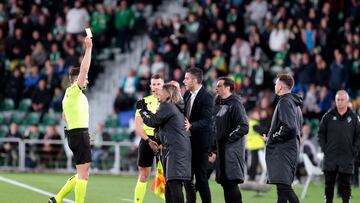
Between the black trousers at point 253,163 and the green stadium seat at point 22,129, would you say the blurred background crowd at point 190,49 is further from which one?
the black trousers at point 253,163

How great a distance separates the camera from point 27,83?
100 ft

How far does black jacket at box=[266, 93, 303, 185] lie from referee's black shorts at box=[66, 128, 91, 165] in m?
2.78

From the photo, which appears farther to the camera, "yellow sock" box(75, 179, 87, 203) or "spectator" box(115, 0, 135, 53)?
"spectator" box(115, 0, 135, 53)

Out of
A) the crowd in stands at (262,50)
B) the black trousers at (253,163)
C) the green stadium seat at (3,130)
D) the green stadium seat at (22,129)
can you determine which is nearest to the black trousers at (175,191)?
the black trousers at (253,163)

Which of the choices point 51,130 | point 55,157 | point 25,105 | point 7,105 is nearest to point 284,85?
point 55,157

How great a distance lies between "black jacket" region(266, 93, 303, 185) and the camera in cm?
1408

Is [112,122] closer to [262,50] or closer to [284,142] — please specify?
[262,50]

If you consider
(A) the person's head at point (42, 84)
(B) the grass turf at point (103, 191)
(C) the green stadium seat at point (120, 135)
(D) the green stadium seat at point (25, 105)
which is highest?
(A) the person's head at point (42, 84)

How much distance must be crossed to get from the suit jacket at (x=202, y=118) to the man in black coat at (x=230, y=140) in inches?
10.5

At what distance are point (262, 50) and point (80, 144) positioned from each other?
13498 mm

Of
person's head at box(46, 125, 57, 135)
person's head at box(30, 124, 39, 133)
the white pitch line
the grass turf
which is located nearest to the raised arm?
the white pitch line

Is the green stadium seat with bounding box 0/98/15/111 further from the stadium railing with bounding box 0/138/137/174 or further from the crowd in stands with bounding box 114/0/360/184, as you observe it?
the crowd in stands with bounding box 114/0/360/184

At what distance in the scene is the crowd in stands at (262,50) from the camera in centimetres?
2597

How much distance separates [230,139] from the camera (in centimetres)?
1454
